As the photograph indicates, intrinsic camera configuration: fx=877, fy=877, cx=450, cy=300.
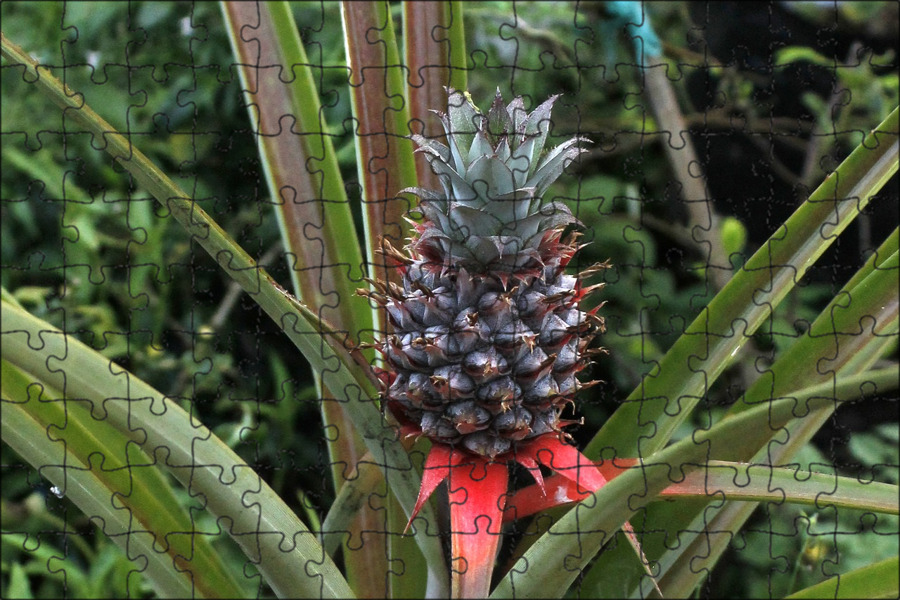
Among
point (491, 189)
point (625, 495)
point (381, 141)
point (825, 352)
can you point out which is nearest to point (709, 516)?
point (825, 352)

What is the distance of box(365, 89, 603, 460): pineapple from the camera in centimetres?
74

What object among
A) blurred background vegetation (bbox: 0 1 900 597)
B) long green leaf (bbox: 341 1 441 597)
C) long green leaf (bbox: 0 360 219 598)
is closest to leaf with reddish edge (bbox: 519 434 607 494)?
long green leaf (bbox: 341 1 441 597)

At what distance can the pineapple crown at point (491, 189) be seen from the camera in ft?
2.47

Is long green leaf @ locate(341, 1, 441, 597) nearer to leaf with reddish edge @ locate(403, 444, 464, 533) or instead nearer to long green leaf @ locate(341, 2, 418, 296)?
long green leaf @ locate(341, 2, 418, 296)

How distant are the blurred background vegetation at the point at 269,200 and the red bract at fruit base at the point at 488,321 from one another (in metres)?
0.59

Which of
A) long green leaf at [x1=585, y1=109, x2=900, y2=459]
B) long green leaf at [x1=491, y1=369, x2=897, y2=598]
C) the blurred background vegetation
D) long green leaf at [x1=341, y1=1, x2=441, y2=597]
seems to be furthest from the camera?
the blurred background vegetation

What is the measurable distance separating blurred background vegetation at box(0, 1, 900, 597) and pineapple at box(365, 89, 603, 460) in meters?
0.58

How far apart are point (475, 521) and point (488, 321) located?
165 millimetres

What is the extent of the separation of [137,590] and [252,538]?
0.67 meters

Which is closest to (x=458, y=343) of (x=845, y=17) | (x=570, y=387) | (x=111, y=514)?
(x=570, y=387)

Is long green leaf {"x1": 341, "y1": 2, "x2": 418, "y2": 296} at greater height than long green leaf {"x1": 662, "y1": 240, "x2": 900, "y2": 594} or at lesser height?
greater

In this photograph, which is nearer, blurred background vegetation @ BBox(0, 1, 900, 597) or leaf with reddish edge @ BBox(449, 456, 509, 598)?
leaf with reddish edge @ BBox(449, 456, 509, 598)

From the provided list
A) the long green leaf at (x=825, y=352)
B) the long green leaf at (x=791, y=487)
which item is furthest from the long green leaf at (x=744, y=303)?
the long green leaf at (x=791, y=487)

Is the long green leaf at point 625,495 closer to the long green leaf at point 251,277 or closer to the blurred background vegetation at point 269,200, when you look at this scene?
the long green leaf at point 251,277
